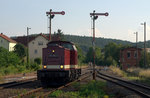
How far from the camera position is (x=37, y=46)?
259 feet

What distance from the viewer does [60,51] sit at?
687 inches

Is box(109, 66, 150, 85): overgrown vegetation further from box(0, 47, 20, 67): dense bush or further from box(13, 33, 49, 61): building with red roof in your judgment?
box(13, 33, 49, 61): building with red roof

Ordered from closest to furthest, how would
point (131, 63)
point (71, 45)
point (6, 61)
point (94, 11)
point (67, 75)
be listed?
1. point (67, 75)
2. point (71, 45)
3. point (94, 11)
4. point (6, 61)
5. point (131, 63)

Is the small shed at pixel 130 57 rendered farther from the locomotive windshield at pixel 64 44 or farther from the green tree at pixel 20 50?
the locomotive windshield at pixel 64 44

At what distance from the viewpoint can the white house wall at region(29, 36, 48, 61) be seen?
78481 millimetres

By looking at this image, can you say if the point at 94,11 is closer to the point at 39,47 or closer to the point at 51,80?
the point at 51,80

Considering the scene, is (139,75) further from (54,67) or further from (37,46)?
(37,46)

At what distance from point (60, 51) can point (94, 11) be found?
362 inches

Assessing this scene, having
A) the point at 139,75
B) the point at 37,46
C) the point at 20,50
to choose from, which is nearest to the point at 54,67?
the point at 139,75

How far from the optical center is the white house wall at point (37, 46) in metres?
A: 78.5

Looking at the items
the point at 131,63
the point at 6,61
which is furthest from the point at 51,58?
the point at 131,63

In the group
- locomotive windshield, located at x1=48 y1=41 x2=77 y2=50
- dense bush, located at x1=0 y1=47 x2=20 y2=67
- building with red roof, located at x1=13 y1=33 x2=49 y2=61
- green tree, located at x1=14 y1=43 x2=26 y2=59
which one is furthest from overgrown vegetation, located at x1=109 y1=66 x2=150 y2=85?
building with red roof, located at x1=13 y1=33 x2=49 y2=61

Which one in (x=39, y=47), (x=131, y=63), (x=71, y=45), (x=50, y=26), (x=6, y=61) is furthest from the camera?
(x=39, y=47)

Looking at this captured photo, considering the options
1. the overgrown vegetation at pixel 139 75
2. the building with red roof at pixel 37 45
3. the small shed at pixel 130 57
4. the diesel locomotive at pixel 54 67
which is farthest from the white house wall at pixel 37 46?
the diesel locomotive at pixel 54 67
